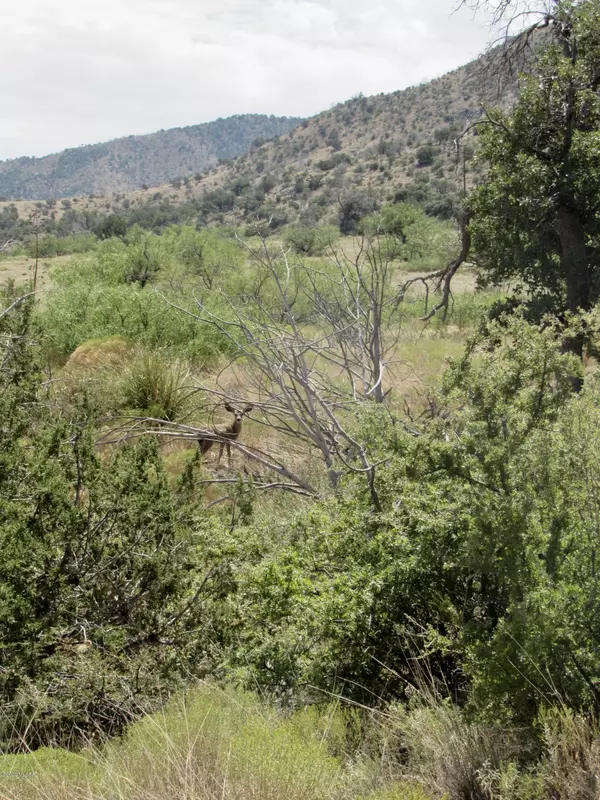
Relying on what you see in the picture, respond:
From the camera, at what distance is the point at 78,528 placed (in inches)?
185

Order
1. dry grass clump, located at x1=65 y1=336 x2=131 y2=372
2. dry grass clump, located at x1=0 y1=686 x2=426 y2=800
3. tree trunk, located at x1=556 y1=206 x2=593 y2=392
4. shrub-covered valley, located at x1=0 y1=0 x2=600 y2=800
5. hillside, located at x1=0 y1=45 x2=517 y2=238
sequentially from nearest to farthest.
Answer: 1. dry grass clump, located at x1=0 y1=686 x2=426 y2=800
2. shrub-covered valley, located at x1=0 y1=0 x2=600 y2=800
3. tree trunk, located at x1=556 y1=206 x2=593 y2=392
4. dry grass clump, located at x1=65 y1=336 x2=131 y2=372
5. hillside, located at x1=0 y1=45 x2=517 y2=238

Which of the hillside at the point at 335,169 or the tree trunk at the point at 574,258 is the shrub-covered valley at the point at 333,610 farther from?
the hillside at the point at 335,169

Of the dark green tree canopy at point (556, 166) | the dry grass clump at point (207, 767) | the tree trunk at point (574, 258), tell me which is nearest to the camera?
the dry grass clump at point (207, 767)

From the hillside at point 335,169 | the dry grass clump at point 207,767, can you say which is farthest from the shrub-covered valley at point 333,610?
the hillside at point 335,169

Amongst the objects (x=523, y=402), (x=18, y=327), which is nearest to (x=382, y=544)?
(x=523, y=402)

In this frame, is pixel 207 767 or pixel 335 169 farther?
pixel 335 169

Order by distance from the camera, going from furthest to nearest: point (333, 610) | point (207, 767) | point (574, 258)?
point (574, 258) → point (333, 610) → point (207, 767)

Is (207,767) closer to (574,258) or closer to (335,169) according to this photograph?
(574,258)

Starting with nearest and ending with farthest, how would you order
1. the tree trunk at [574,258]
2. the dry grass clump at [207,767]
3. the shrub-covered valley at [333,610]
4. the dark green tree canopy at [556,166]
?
the dry grass clump at [207,767] < the shrub-covered valley at [333,610] < the dark green tree canopy at [556,166] < the tree trunk at [574,258]

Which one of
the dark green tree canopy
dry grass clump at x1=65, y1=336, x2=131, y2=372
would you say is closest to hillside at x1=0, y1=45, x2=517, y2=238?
the dark green tree canopy

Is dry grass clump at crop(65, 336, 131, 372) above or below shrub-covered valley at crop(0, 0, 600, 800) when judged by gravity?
above

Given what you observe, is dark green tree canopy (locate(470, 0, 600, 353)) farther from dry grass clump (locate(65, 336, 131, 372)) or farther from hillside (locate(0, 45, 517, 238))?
hillside (locate(0, 45, 517, 238))

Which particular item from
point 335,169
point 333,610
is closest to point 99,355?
point 333,610

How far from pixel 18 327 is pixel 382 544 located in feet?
14.7
